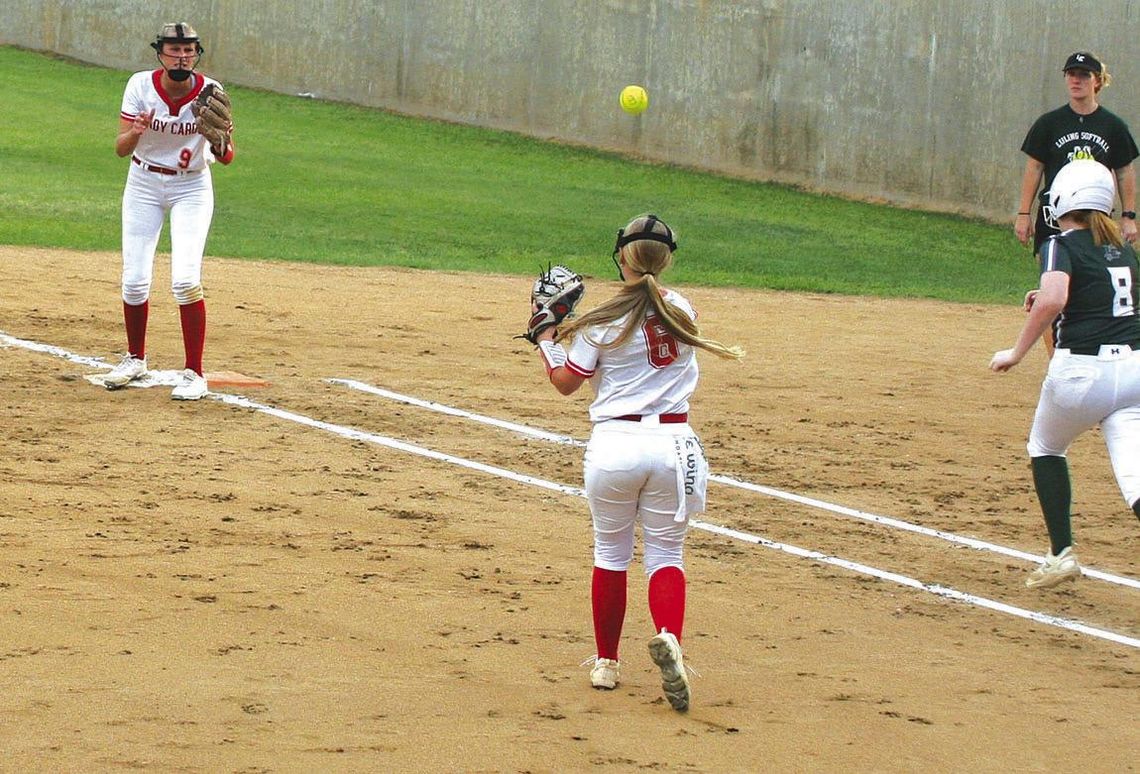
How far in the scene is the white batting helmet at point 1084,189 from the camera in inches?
275

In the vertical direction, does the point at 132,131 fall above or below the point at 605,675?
above

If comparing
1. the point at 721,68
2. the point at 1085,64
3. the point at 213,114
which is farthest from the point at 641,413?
the point at 721,68

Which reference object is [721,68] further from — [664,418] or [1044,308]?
[664,418]

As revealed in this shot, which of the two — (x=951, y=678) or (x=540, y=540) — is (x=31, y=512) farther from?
(x=951, y=678)

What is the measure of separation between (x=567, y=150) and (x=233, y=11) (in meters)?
6.95

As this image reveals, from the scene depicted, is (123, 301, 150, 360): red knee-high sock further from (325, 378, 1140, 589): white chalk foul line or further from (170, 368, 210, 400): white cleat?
(325, 378, 1140, 589): white chalk foul line

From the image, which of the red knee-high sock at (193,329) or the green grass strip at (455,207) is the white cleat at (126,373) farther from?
the green grass strip at (455,207)

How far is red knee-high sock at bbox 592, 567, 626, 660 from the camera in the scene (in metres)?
5.71

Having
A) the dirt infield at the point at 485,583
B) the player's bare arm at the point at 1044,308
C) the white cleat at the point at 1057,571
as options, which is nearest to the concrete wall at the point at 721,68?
the dirt infield at the point at 485,583

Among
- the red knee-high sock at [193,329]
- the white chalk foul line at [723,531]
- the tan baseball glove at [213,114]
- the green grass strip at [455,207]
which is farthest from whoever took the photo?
the green grass strip at [455,207]

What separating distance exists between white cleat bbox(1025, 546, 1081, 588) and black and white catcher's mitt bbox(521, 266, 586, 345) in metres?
2.85

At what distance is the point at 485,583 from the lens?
690 cm

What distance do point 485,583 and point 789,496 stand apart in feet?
8.00

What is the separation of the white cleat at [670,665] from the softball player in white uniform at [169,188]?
5.35 metres
